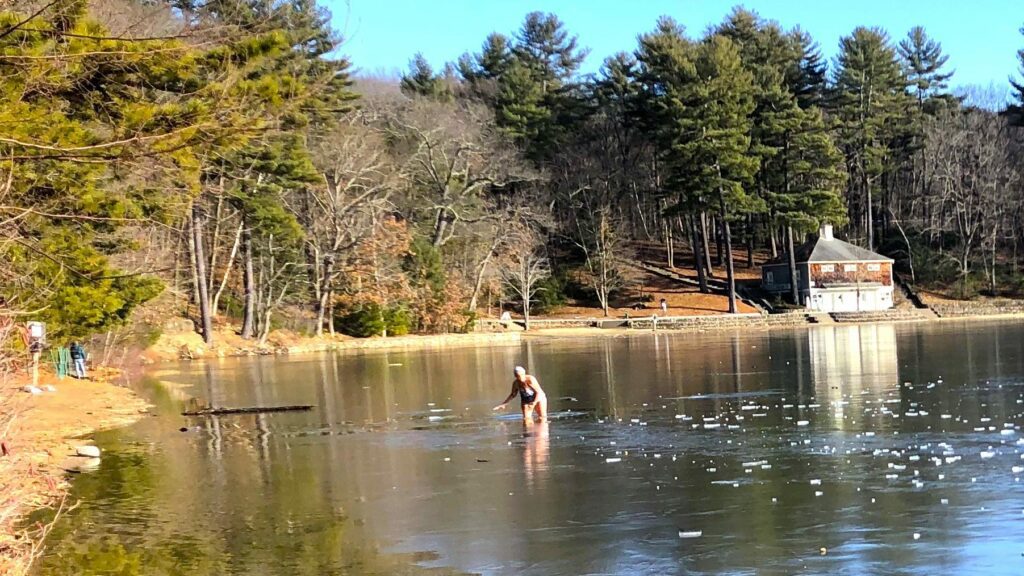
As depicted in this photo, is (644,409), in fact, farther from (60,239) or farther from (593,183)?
(593,183)

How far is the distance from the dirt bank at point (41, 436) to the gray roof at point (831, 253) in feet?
187

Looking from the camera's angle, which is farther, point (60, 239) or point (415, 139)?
point (415, 139)

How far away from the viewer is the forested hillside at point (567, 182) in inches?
2196

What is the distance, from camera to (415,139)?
70688 mm

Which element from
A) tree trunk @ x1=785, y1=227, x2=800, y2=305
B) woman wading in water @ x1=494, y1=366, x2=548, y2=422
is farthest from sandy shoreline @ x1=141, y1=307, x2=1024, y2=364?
woman wading in water @ x1=494, y1=366, x2=548, y2=422

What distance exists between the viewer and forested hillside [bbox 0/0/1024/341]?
55.8 metres

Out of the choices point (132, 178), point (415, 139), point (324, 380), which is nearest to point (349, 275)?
point (415, 139)

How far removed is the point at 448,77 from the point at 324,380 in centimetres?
6589

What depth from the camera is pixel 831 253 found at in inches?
3157

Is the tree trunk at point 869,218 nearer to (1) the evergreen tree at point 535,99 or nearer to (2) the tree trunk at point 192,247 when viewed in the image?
(1) the evergreen tree at point 535,99

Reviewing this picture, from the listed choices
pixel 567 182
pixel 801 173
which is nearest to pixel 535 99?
pixel 567 182

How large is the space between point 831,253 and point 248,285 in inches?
1792

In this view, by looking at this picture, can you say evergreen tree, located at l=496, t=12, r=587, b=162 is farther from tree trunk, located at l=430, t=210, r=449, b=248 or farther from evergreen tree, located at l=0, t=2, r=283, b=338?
evergreen tree, located at l=0, t=2, r=283, b=338

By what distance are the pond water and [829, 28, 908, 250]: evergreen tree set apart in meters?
60.2
